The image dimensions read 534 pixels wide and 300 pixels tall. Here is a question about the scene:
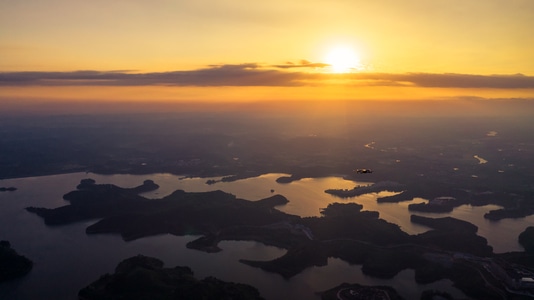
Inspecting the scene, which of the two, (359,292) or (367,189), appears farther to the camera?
(367,189)

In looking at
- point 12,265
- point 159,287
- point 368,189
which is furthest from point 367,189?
point 12,265

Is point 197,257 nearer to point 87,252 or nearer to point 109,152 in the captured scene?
point 87,252

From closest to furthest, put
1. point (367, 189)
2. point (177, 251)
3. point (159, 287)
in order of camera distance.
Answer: point (159, 287), point (177, 251), point (367, 189)

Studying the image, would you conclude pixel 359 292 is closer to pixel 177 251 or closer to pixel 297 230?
pixel 297 230

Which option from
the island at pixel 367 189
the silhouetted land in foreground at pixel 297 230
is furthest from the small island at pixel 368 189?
the silhouetted land in foreground at pixel 297 230

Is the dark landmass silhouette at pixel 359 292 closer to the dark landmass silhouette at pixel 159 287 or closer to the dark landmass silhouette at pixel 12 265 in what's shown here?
the dark landmass silhouette at pixel 159 287

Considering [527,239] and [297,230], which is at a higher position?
[527,239]

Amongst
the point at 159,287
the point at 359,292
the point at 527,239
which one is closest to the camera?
the point at 159,287
